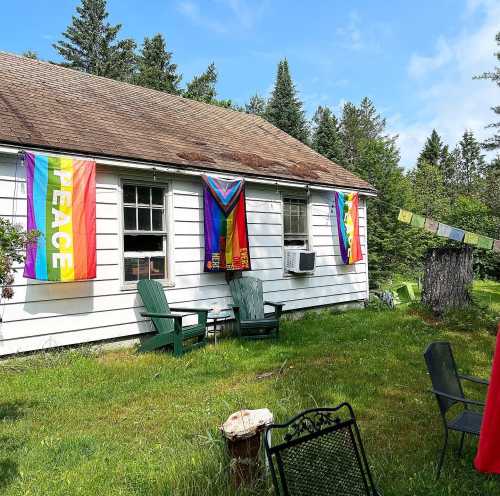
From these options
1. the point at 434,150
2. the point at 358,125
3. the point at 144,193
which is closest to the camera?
the point at 144,193

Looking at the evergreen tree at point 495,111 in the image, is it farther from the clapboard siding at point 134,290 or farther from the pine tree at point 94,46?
the pine tree at point 94,46

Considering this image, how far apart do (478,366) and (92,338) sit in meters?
5.25

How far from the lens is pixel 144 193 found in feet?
24.2

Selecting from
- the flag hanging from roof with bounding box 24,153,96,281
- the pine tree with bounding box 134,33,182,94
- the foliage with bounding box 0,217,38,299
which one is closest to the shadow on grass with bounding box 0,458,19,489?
the foliage with bounding box 0,217,38,299

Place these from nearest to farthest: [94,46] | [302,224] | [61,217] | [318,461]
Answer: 1. [318,461]
2. [61,217]
3. [302,224]
4. [94,46]

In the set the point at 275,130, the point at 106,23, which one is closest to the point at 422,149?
the point at 106,23

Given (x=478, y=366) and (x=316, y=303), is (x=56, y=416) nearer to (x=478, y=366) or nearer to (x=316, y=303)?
(x=478, y=366)

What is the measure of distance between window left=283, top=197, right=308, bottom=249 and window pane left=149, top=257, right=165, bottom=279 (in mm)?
3084

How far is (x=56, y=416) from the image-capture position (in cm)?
422

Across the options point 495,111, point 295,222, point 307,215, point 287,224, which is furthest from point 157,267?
point 495,111

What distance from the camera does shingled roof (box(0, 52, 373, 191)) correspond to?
665cm

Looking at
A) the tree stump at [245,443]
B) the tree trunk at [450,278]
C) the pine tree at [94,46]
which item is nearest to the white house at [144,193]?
the tree trunk at [450,278]

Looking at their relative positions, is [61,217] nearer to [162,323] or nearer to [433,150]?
[162,323]

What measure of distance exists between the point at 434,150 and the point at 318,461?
51.8 m
